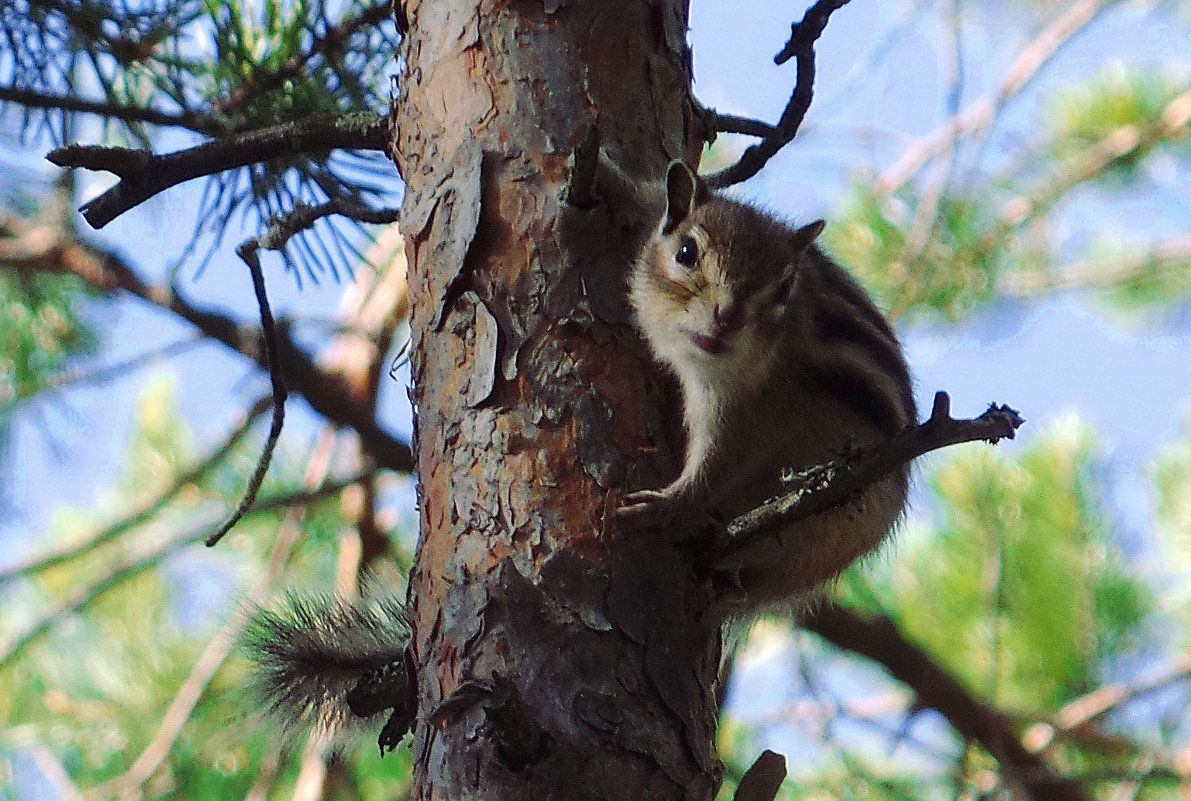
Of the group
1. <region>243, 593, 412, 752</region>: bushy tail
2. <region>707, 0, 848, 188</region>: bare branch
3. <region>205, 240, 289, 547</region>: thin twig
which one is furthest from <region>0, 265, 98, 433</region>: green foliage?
<region>707, 0, 848, 188</region>: bare branch

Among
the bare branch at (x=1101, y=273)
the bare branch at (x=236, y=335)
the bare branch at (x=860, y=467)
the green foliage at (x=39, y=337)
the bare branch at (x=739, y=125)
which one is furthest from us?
the bare branch at (x=1101, y=273)

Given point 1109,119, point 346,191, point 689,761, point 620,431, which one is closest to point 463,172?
point 620,431

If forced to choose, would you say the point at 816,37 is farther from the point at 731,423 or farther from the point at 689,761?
the point at 689,761

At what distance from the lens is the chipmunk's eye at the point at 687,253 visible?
6.25 feet

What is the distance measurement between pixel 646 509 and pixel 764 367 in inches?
18.1

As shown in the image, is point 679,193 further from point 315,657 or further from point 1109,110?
point 1109,110

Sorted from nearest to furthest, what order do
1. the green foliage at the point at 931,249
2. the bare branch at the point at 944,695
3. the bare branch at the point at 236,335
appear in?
the bare branch at the point at 236,335 → the bare branch at the point at 944,695 → the green foliage at the point at 931,249

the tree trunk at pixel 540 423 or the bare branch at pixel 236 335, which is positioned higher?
the bare branch at pixel 236 335

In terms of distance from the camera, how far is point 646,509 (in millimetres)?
1536

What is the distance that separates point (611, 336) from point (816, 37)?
0.45m

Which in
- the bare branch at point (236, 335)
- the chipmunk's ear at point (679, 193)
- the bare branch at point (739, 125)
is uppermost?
the bare branch at point (739, 125)

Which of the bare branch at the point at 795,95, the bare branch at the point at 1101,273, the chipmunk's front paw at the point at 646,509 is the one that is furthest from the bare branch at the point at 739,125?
the bare branch at the point at 1101,273

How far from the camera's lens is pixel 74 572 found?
4.75 metres

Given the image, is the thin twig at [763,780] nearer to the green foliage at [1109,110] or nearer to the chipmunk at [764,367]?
the chipmunk at [764,367]
